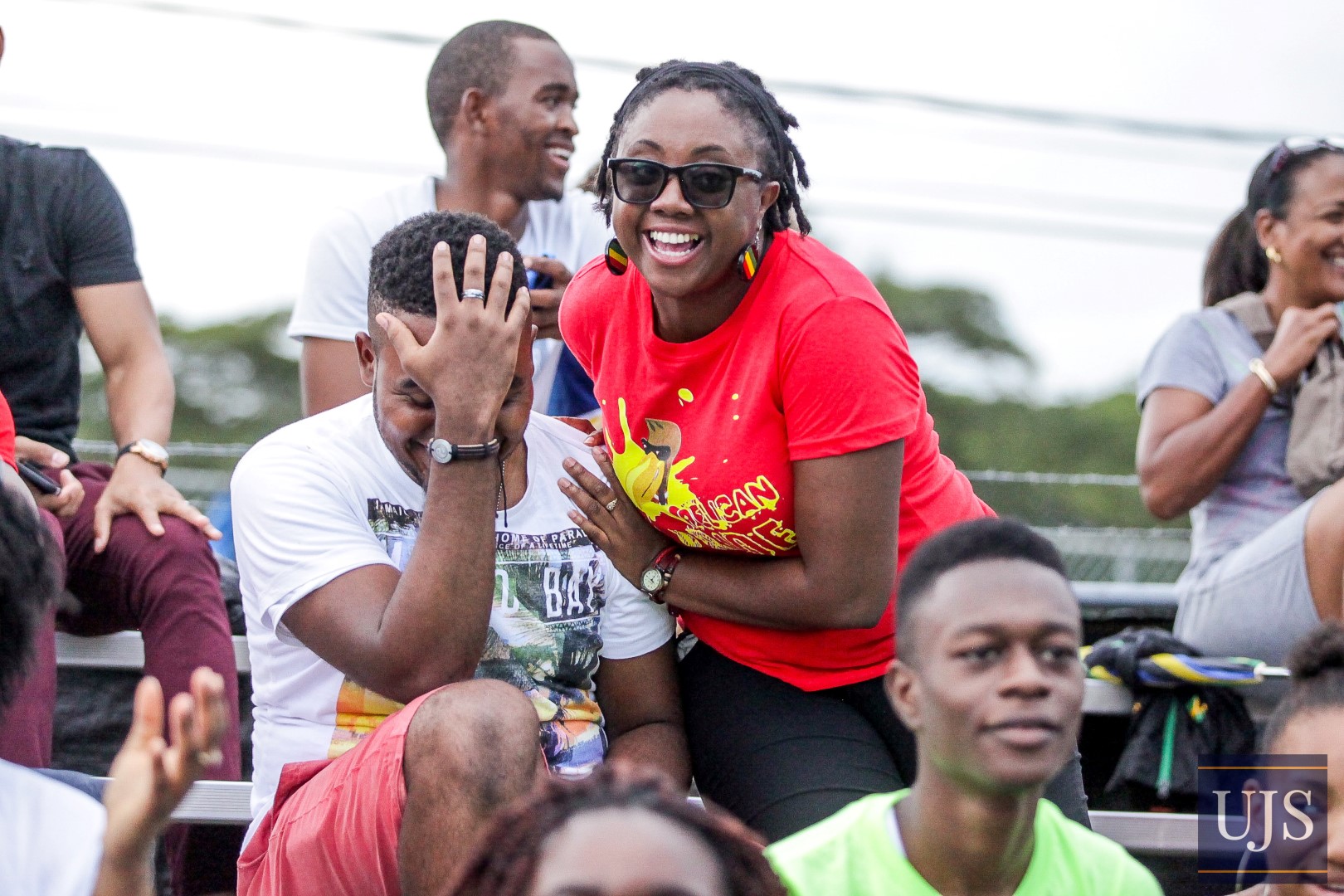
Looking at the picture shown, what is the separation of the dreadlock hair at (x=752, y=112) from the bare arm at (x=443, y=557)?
417 mm

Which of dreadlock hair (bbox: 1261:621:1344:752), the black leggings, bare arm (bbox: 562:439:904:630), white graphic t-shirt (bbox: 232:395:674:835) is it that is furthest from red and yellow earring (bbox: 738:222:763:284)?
dreadlock hair (bbox: 1261:621:1344:752)

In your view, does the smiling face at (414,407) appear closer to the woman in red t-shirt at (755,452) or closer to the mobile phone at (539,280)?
the woman in red t-shirt at (755,452)

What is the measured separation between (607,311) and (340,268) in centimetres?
131

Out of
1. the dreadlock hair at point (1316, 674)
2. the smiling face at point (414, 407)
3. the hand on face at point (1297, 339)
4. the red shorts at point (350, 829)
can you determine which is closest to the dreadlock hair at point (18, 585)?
the red shorts at point (350, 829)

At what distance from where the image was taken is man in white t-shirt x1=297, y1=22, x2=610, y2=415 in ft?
13.1

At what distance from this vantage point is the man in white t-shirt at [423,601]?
7.46ft

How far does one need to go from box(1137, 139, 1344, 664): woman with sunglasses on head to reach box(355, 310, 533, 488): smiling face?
189 centimetres

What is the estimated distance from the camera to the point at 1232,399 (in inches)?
152

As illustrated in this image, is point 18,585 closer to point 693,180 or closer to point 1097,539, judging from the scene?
point 693,180

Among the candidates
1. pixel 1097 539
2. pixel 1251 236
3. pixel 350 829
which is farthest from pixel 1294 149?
pixel 350 829

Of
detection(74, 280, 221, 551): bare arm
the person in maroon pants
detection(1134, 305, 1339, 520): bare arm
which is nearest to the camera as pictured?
the person in maroon pants

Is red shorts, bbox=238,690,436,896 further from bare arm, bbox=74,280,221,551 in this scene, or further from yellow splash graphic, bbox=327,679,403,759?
bare arm, bbox=74,280,221,551

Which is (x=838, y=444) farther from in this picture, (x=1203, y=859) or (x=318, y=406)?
(x=318, y=406)

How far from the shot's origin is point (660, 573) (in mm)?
2844
